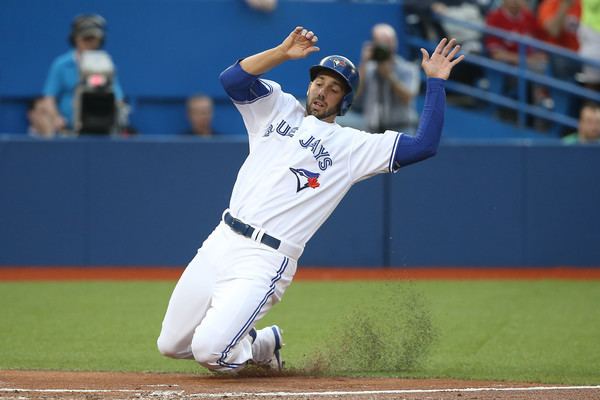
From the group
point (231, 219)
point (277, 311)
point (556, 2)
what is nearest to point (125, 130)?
point (277, 311)

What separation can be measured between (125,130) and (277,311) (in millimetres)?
4292

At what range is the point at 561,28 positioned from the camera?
15.1 meters

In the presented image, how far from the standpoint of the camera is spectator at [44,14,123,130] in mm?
12695

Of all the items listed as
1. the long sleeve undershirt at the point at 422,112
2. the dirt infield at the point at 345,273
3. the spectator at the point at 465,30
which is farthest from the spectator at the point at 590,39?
the long sleeve undershirt at the point at 422,112

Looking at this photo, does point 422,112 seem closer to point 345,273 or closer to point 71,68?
point 345,273

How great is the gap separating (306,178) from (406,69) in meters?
6.89

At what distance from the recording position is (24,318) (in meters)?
9.52

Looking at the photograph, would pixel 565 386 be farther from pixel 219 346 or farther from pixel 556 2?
pixel 556 2

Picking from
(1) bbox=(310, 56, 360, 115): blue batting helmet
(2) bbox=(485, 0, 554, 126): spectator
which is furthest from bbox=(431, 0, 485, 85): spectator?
(1) bbox=(310, 56, 360, 115): blue batting helmet

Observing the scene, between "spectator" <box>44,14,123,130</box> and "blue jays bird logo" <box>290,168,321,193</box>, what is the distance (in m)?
6.25

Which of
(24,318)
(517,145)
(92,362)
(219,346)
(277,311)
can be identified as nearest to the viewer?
(219,346)

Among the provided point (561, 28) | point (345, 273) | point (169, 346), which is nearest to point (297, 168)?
point (169, 346)

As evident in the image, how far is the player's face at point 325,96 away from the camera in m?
7.03

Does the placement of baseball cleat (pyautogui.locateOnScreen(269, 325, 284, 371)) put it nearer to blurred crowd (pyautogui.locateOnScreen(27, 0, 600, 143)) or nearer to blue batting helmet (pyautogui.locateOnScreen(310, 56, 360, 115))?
blue batting helmet (pyautogui.locateOnScreen(310, 56, 360, 115))
